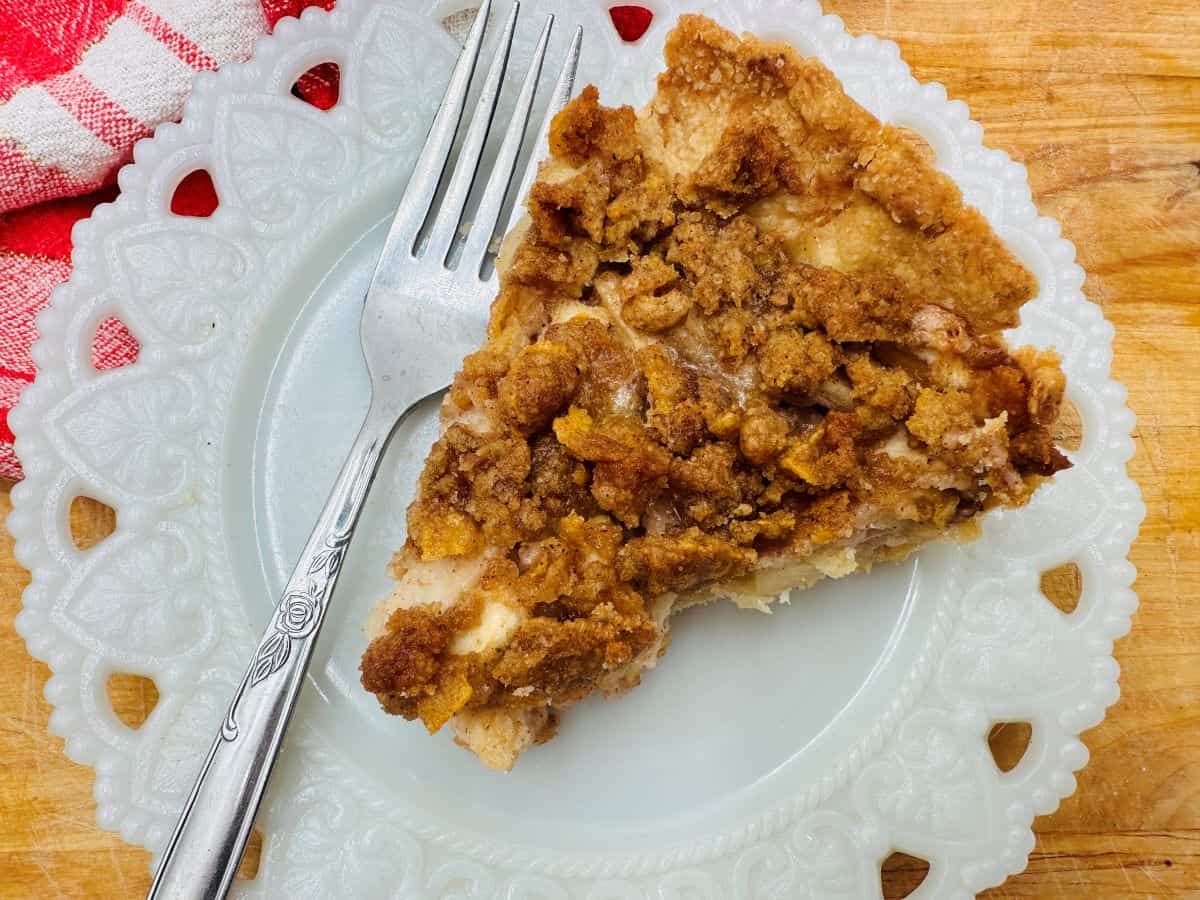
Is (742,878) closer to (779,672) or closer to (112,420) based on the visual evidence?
(779,672)

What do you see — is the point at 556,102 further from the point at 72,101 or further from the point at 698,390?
the point at 72,101

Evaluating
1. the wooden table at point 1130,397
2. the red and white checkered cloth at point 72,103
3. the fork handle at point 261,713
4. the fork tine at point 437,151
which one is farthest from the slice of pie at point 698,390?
the red and white checkered cloth at point 72,103

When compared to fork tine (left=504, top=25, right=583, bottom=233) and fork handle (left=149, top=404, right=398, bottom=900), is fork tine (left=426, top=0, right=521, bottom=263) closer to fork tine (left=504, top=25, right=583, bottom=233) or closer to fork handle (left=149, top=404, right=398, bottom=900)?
fork tine (left=504, top=25, right=583, bottom=233)

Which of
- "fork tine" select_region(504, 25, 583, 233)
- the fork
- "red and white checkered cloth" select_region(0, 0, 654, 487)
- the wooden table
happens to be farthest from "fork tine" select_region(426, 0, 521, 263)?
the wooden table

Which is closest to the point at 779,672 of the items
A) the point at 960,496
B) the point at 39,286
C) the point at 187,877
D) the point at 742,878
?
the point at 742,878

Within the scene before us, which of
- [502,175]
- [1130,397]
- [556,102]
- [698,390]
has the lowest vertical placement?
[1130,397]

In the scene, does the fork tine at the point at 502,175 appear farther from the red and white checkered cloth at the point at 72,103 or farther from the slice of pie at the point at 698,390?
the red and white checkered cloth at the point at 72,103

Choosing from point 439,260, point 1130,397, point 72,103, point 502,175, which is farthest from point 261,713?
point 1130,397
